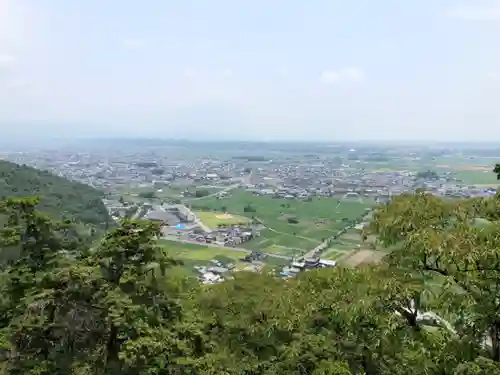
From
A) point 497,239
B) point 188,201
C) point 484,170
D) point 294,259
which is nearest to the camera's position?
point 497,239

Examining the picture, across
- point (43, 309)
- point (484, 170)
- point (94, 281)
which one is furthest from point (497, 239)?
point (484, 170)

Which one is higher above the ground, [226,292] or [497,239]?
[497,239]

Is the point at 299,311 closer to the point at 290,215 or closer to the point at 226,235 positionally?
the point at 226,235

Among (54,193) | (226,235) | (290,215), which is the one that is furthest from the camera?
(290,215)

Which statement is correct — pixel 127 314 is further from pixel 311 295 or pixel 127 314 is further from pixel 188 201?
pixel 188 201

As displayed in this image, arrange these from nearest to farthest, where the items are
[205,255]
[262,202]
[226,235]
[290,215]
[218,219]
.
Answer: [205,255], [226,235], [218,219], [290,215], [262,202]

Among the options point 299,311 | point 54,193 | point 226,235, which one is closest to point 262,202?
point 226,235
